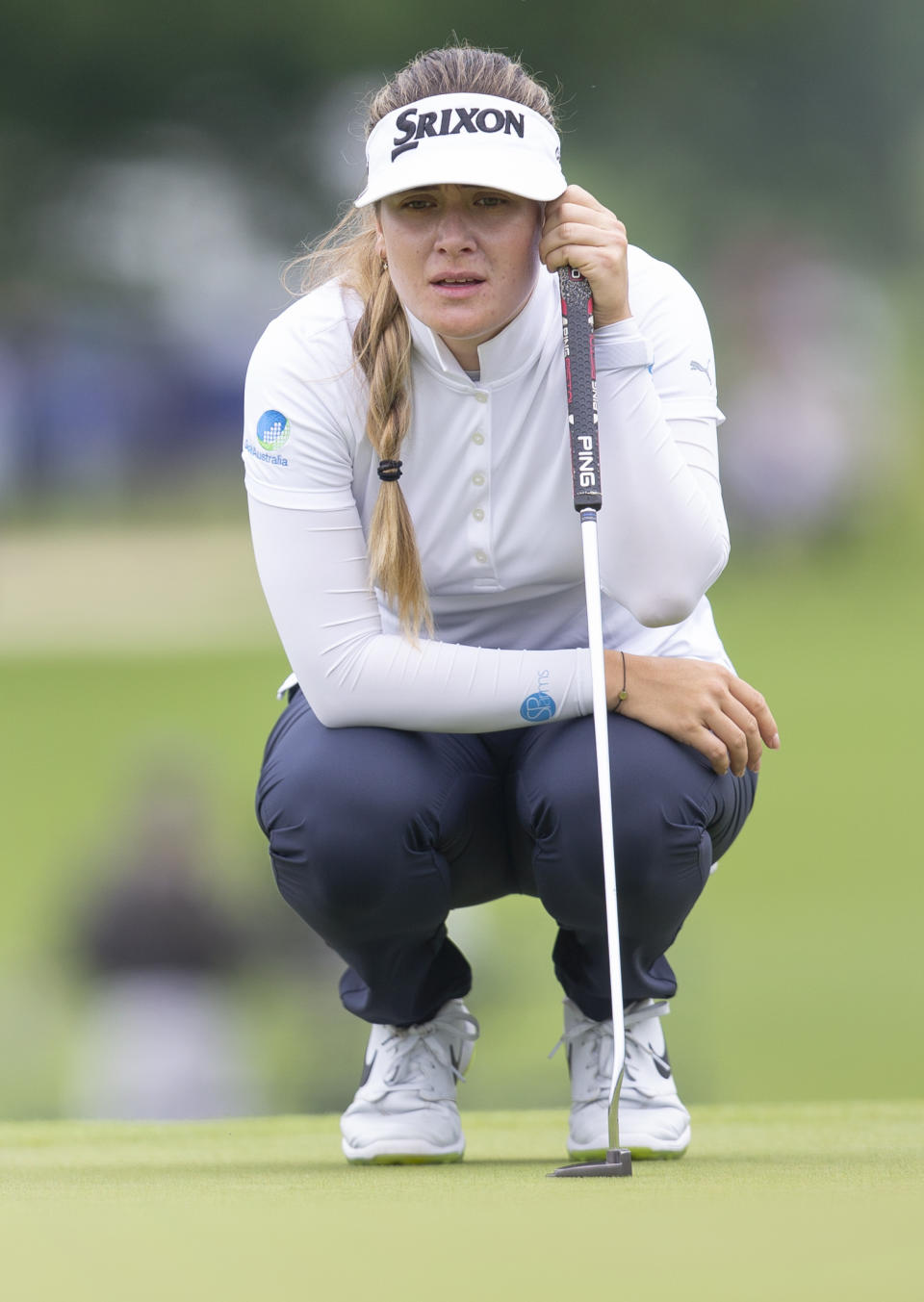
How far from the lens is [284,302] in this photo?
6.59m

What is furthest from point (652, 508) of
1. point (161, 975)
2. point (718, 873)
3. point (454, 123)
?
point (718, 873)

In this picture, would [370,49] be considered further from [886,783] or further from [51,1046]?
[51,1046]

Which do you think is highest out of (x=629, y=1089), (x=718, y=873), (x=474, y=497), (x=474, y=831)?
(x=474, y=497)

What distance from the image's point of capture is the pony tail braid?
1354mm

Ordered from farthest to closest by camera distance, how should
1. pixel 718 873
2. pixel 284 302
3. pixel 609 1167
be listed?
pixel 284 302, pixel 718 873, pixel 609 1167

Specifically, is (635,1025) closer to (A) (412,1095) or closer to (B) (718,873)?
(A) (412,1095)

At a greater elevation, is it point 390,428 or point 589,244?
point 589,244

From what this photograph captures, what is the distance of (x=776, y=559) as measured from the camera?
928 centimetres

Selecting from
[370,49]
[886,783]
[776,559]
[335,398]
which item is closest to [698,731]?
[335,398]

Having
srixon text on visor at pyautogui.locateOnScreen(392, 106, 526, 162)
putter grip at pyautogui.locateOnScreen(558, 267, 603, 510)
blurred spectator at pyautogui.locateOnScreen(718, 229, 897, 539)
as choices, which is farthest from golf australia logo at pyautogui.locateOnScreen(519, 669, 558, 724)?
blurred spectator at pyautogui.locateOnScreen(718, 229, 897, 539)

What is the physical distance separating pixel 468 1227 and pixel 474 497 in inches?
22.7

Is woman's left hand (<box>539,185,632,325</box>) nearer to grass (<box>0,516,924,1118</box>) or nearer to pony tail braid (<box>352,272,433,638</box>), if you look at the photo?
pony tail braid (<box>352,272,433,638</box>)

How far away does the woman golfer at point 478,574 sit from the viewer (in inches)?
51.4

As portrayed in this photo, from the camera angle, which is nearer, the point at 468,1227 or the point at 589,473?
the point at 468,1227
